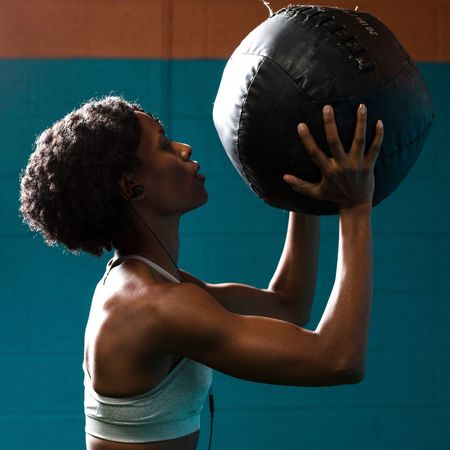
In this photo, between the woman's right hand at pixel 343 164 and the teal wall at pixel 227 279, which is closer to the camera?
the woman's right hand at pixel 343 164

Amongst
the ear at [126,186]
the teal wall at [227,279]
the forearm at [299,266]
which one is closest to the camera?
the ear at [126,186]

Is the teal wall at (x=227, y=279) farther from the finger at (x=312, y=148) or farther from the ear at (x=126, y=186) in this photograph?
the finger at (x=312, y=148)

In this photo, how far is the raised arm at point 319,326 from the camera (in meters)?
1.34

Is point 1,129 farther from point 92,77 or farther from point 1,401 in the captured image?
point 1,401

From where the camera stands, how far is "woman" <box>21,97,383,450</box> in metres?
1.35

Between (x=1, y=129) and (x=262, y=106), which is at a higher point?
(x=262, y=106)

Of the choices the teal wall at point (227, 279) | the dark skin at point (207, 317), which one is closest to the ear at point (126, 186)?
the dark skin at point (207, 317)

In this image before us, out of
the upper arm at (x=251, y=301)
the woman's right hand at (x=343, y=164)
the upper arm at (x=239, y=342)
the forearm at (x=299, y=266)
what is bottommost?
the upper arm at (x=251, y=301)

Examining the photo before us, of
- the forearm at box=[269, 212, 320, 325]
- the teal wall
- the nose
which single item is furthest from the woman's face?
the teal wall

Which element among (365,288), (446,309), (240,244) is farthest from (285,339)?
(446,309)

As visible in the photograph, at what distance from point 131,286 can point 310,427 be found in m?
1.62

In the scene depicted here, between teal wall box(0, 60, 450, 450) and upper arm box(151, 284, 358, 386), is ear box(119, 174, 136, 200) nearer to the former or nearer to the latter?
upper arm box(151, 284, 358, 386)

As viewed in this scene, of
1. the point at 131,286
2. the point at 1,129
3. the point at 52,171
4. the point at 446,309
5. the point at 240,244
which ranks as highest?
the point at 52,171

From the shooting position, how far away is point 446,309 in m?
2.97
